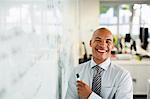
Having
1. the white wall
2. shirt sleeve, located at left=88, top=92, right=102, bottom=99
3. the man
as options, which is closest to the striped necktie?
the man

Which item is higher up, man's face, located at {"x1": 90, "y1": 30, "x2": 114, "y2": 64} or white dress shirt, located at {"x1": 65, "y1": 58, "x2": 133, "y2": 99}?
man's face, located at {"x1": 90, "y1": 30, "x2": 114, "y2": 64}

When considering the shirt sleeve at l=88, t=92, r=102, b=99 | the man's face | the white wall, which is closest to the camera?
the white wall

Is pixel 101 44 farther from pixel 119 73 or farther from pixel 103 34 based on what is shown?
pixel 119 73

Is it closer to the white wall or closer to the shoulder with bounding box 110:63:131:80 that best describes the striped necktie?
the shoulder with bounding box 110:63:131:80

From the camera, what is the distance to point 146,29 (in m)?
6.43

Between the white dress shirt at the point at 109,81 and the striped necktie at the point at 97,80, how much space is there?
0.8 inches

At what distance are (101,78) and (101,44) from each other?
227 millimetres

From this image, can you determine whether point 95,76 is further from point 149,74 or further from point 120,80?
point 149,74

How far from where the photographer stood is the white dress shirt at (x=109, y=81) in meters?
1.63

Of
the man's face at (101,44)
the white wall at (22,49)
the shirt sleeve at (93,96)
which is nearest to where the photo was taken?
the white wall at (22,49)

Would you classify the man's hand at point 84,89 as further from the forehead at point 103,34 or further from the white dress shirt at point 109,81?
the forehead at point 103,34

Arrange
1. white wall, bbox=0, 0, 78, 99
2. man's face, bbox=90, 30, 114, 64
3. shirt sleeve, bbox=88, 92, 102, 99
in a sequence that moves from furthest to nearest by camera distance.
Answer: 1. man's face, bbox=90, 30, 114, 64
2. shirt sleeve, bbox=88, 92, 102, 99
3. white wall, bbox=0, 0, 78, 99

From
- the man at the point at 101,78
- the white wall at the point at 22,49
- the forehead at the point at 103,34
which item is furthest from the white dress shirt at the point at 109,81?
the white wall at the point at 22,49

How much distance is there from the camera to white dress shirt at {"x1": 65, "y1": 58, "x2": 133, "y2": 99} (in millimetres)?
1633
